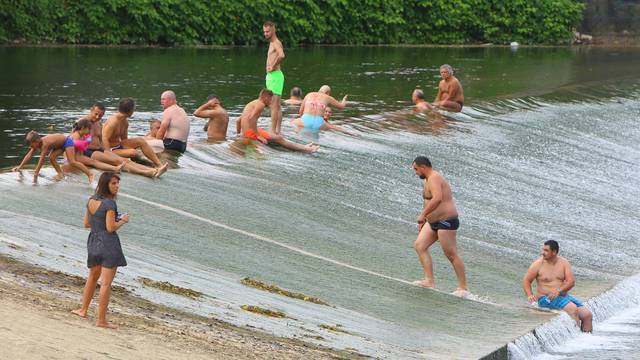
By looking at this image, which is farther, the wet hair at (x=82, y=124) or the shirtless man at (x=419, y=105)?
the shirtless man at (x=419, y=105)

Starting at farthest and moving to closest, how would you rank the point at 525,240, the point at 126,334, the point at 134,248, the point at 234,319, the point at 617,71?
the point at 617,71 < the point at 525,240 < the point at 134,248 < the point at 234,319 < the point at 126,334

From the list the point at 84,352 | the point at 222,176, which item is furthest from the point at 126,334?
the point at 222,176

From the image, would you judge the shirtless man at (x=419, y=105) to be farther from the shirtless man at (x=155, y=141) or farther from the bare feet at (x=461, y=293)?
the bare feet at (x=461, y=293)

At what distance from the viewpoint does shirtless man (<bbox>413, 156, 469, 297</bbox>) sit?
15.0 metres

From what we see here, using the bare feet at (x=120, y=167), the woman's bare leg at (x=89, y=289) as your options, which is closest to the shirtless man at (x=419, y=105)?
the bare feet at (x=120, y=167)

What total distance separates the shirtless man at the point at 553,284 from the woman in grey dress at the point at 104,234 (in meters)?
5.80

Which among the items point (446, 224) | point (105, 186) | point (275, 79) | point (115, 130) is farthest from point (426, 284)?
point (275, 79)

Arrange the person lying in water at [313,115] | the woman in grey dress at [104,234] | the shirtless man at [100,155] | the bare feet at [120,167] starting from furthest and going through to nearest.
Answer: the person lying in water at [313,115]
the shirtless man at [100,155]
the bare feet at [120,167]
the woman in grey dress at [104,234]

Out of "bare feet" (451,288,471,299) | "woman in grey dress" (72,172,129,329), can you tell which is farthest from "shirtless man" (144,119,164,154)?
"woman in grey dress" (72,172,129,329)

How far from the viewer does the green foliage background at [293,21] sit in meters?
44.8

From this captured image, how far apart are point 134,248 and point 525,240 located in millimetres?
6668

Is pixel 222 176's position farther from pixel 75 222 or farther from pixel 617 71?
pixel 617 71

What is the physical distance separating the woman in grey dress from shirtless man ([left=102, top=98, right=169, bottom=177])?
24.0 feet

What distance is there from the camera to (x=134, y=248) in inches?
571
